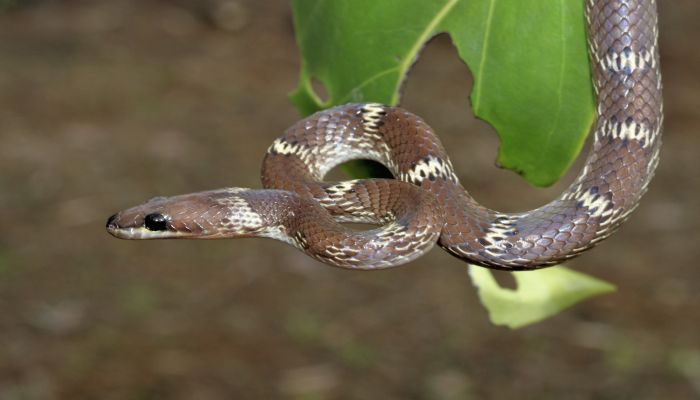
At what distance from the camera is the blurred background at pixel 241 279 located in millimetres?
8938

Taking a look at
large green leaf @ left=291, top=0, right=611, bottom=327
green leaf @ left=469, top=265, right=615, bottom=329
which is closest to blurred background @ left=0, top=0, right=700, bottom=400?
green leaf @ left=469, top=265, right=615, bottom=329

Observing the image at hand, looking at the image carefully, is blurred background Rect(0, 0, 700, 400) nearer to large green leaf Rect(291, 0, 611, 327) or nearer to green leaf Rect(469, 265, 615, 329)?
green leaf Rect(469, 265, 615, 329)

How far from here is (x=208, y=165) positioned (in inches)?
463

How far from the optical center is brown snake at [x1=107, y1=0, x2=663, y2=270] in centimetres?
322

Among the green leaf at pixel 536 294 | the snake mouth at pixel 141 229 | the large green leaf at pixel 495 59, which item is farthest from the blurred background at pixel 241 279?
the large green leaf at pixel 495 59

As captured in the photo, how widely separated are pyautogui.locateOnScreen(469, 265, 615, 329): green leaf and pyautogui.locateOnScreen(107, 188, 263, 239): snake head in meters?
0.95

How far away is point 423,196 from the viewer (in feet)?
10.6

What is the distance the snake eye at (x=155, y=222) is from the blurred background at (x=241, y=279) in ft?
18.0

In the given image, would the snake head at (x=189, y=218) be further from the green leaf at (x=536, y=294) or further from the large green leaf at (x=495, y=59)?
the green leaf at (x=536, y=294)

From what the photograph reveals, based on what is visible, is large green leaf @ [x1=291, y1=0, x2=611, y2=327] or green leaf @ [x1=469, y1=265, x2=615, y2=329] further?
green leaf @ [x1=469, y1=265, x2=615, y2=329]

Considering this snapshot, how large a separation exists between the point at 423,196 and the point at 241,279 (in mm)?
7186

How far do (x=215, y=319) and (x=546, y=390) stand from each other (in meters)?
3.33

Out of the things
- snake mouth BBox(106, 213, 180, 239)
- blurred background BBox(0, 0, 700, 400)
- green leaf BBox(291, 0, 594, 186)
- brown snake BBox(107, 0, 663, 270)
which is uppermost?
green leaf BBox(291, 0, 594, 186)

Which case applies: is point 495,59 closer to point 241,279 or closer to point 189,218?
point 189,218
